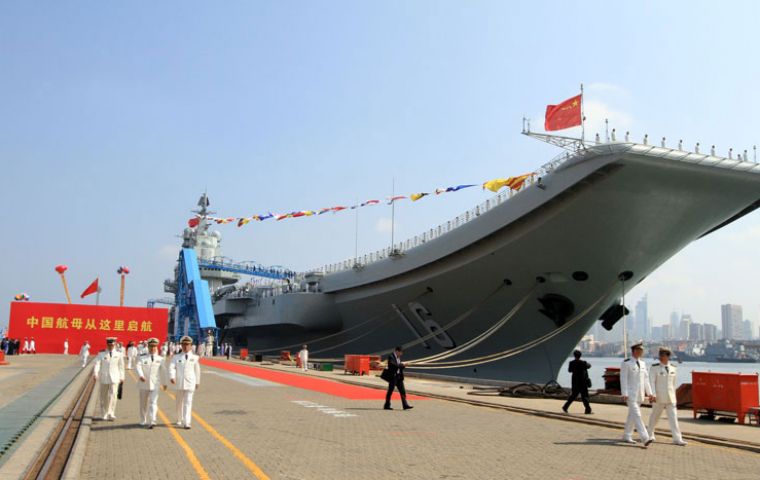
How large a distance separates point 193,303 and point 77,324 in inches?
361

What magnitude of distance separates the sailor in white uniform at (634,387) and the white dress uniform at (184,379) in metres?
5.46

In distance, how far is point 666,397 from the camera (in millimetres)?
7664

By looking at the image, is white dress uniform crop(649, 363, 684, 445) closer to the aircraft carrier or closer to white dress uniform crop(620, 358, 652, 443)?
white dress uniform crop(620, 358, 652, 443)

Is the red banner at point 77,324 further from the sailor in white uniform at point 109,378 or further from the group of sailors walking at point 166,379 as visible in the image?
the group of sailors walking at point 166,379

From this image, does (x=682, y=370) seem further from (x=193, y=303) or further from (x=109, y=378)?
(x=109, y=378)

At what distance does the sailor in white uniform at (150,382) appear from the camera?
8.42 metres

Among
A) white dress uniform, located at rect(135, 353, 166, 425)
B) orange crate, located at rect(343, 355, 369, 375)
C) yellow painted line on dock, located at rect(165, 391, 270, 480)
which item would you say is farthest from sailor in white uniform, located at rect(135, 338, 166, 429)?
orange crate, located at rect(343, 355, 369, 375)

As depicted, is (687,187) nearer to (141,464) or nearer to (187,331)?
(141,464)

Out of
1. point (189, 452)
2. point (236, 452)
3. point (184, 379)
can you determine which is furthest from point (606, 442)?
point (184, 379)

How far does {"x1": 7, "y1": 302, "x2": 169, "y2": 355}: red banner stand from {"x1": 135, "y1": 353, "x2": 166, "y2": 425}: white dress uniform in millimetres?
34980

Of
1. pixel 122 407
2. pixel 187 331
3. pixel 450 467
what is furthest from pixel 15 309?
pixel 450 467

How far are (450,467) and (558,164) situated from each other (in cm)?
1289

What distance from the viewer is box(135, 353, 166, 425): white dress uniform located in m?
8.42

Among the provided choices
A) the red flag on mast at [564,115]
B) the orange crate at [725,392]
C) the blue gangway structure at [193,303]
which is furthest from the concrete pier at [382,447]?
the blue gangway structure at [193,303]
